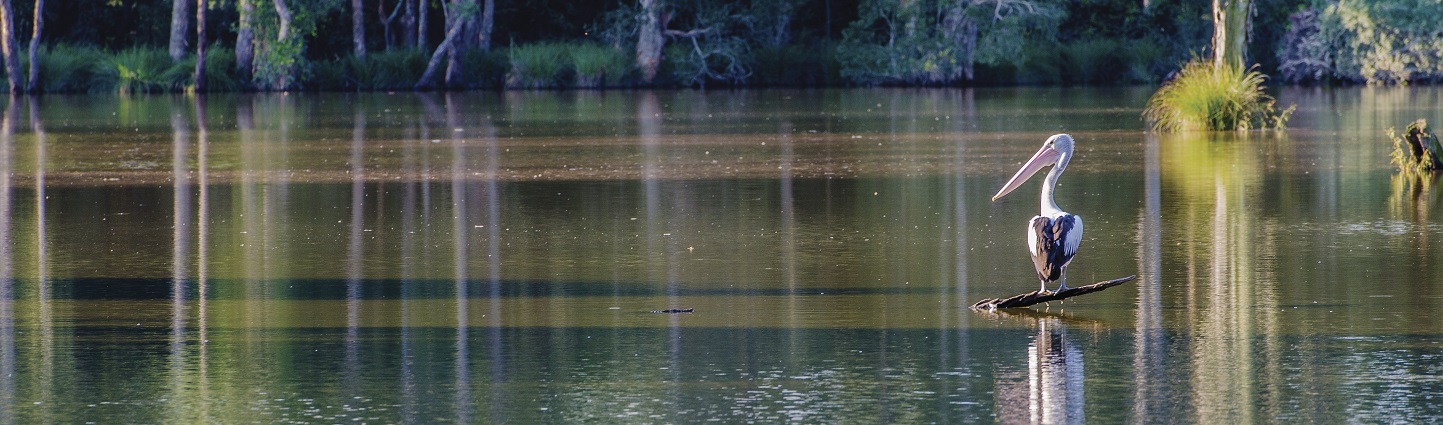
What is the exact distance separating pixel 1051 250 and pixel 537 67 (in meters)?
40.2

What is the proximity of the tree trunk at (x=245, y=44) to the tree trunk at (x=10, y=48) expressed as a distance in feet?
16.7

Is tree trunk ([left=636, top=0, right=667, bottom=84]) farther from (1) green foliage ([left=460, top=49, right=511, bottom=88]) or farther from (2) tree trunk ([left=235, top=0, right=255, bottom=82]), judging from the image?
(2) tree trunk ([left=235, top=0, right=255, bottom=82])

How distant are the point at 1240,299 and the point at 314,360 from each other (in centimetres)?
417

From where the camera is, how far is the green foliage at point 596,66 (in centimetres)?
4850

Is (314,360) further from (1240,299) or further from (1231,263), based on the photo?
(1231,263)

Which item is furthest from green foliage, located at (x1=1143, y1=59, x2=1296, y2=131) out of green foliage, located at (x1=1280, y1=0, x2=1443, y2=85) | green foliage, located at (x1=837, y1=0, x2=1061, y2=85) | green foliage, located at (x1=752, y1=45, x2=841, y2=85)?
green foliage, located at (x1=752, y1=45, x2=841, y2=85)

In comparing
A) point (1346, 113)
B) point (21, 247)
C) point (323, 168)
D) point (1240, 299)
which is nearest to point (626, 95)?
point (1346, 113)

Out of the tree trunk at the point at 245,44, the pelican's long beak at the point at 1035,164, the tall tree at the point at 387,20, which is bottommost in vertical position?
the pelican's long beak at the point at 1035,164

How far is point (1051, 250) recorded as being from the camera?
8828 mm

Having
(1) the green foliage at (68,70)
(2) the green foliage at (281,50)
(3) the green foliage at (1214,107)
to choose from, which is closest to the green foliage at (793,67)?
(2) the green foliage at (281,50)

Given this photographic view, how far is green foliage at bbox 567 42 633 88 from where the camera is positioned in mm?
48500

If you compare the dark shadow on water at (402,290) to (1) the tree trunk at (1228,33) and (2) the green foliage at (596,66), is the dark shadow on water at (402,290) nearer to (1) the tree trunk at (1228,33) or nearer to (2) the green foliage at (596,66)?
(1) the tree trunk at (1228,33)

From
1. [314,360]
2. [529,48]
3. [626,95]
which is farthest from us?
[529,48]

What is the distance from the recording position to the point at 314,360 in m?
7.91
